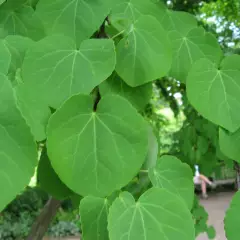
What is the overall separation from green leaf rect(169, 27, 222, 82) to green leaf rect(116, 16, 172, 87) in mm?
58

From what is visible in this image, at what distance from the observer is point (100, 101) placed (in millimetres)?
516

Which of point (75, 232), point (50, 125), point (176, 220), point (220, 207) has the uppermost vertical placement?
point (50, 125)

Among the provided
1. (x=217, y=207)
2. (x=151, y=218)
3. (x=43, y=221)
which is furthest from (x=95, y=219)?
(x=217, y=207)

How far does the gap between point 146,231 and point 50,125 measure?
0.16m

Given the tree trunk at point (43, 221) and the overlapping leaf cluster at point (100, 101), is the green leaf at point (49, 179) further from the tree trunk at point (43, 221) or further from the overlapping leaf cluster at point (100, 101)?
the tree trunk at point (43, 221)

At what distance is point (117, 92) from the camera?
60 cm

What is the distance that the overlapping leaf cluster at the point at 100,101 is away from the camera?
0.47m

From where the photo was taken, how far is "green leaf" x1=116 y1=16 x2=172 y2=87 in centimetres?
57

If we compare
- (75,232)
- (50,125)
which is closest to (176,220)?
(50,125)

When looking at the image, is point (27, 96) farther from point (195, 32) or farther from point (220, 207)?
point (220, 207)

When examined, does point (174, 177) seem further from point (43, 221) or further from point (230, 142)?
point (43, 221)

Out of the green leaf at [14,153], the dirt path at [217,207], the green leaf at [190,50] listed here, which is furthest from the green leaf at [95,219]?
the dirt path at [217,207]

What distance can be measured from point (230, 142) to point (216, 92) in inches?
2.8

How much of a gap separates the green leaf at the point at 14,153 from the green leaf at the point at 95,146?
2.5 inches
